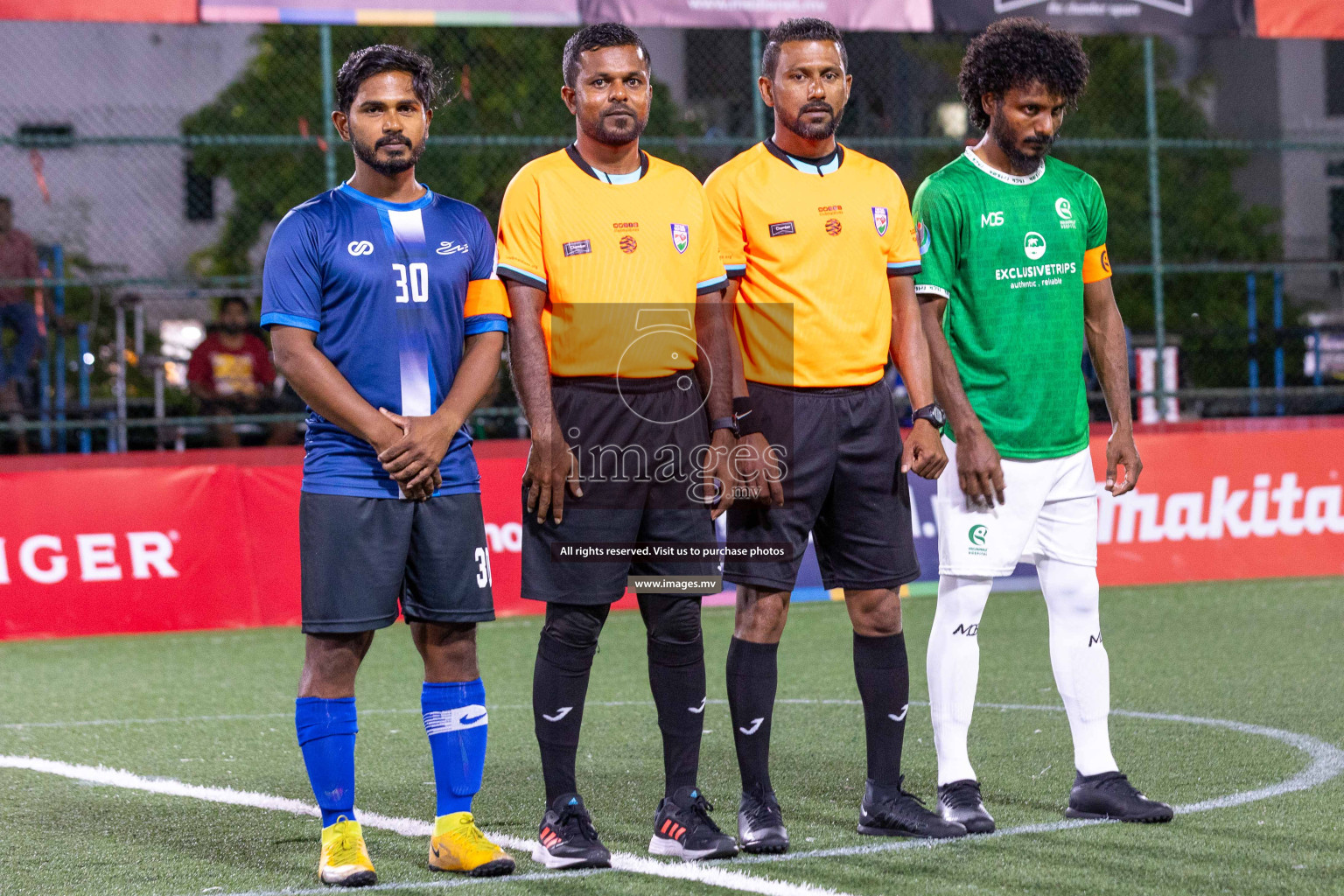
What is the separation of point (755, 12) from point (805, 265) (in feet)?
24.2

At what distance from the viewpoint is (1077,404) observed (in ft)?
16.4

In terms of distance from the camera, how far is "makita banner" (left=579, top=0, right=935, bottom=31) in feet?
37.0

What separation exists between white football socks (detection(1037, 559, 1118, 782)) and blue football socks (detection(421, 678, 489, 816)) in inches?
59.1

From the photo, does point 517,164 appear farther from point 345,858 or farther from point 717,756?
point 345,858

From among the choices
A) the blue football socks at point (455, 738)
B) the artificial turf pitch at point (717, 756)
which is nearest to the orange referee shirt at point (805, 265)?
Answer: the blue football socks at point (455, 738)

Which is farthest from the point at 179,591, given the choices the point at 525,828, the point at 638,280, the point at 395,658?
the point at 638,280

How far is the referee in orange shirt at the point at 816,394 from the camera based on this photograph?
4656mm

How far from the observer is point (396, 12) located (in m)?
11.0

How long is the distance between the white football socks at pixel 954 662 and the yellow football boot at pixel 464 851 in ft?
4.47

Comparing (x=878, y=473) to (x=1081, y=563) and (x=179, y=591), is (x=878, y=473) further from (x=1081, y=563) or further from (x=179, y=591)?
(x=179, y=591)

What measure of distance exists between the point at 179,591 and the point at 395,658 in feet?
6.23

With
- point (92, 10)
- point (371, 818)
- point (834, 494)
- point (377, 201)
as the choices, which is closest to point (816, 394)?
point (834, 494)

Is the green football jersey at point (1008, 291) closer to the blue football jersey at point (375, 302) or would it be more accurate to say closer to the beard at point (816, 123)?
the beard at point (816, 123)

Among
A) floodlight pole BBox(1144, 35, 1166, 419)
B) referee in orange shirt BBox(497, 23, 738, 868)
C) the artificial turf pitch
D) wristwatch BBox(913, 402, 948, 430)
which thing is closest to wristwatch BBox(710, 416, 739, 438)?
referee in orange shirt BBox(497, 23, 738, 868)
